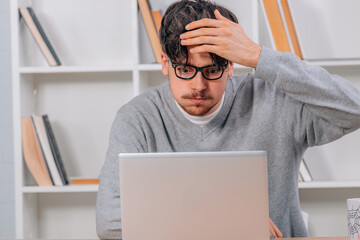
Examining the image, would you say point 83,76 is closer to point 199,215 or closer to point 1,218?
point 1,218

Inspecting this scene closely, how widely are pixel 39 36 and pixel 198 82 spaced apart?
1.03m

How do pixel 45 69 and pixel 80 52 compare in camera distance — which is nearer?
pixel 45 69

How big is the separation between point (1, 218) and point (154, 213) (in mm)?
1697

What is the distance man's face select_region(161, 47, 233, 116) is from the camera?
1.54m

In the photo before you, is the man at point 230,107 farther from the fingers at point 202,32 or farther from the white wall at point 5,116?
the white wall at point 5,116

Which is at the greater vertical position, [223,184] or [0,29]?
[0,29]

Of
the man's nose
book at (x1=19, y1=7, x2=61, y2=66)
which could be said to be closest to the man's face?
the man's nose

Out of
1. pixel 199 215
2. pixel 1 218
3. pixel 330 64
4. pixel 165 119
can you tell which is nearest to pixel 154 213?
pixel 199 215

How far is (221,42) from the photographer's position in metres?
1.52

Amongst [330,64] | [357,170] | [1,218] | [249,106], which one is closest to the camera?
[249,106]

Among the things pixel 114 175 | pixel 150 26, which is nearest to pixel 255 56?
pixel 114 175

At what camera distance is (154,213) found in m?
1.07

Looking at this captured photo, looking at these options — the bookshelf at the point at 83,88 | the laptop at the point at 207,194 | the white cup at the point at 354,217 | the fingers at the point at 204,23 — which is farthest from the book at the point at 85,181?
the white cup at the point at 354,217

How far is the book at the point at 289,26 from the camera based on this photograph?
2.19 meters
